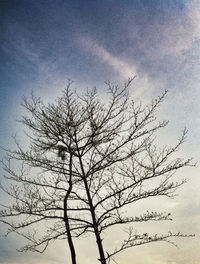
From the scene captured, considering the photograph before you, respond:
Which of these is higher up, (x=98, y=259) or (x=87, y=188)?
(x=87, y=188)

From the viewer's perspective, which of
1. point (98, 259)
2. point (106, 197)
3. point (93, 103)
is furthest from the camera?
point (93, 103)

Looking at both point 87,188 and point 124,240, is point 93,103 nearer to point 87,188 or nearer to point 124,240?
point 87,188

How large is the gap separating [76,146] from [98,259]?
12.6 ft

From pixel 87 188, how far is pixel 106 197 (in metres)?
0.74

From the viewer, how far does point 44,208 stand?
10281 mm

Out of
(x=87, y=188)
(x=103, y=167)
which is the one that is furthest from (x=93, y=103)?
(x=87, y=188)

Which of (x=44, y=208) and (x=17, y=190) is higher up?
(x=17, y=190)

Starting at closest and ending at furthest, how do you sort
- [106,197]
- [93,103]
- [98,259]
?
[98,259]
[106,197]
[93,103]

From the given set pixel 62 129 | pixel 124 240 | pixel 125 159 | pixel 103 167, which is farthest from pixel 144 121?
pixel 124 240

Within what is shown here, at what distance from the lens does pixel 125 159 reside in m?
10.3

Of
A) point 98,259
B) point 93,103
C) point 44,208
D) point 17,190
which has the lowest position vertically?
point 98,259

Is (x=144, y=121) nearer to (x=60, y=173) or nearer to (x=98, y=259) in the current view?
(x=60, y=173)

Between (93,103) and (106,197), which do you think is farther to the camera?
(93,103)

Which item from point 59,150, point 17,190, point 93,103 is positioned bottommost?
point 17,190
